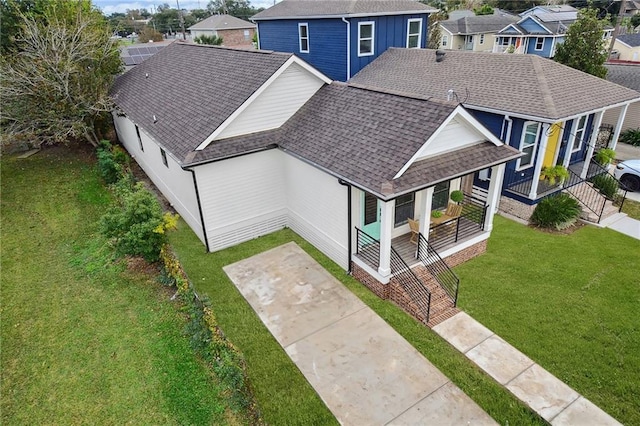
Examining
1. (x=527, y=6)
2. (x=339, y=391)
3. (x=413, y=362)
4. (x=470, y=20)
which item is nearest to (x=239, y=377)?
(x=339, y=391)

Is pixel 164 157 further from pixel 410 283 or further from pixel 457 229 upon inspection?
pixel 457 229

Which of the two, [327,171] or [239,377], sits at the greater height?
[327,171]

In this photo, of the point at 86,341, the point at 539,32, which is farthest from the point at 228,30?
the point at 86,341

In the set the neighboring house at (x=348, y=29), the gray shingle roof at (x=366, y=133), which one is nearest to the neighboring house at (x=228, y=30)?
the neighboring house at (x=348, y=29)

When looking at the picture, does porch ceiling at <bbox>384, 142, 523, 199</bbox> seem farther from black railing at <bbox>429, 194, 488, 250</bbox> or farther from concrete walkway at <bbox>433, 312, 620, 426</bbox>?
concrete walkway at <bbox>433, 312, 620, 426</bbox>

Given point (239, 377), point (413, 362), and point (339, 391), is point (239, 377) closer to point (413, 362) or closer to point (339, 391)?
point (339, 391)

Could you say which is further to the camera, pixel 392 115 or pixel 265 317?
pixel 392 115
